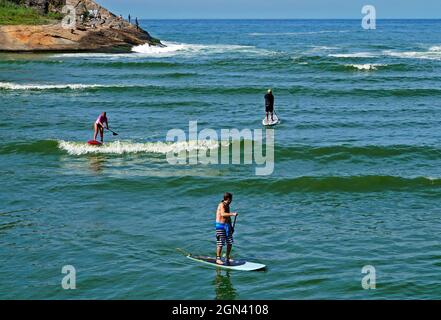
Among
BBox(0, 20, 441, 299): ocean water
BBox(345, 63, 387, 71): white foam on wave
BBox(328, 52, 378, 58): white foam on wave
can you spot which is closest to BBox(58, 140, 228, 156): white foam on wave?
BBox(0, 20, 441, 299): ocean water

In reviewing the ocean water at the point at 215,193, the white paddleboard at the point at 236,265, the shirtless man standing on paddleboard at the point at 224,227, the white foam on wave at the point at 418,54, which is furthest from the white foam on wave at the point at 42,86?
the white foam on wave at the point at 418,54

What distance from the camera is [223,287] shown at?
14375 millimetres

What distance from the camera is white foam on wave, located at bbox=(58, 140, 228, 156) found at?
2597 centimetres

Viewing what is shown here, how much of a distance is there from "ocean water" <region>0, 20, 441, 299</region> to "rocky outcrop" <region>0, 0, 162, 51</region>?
18674 millimetres

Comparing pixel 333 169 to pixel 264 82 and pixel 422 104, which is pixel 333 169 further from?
pixel 264 82

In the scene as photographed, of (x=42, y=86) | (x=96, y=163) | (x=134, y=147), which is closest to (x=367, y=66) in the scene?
(x=42, y=86)

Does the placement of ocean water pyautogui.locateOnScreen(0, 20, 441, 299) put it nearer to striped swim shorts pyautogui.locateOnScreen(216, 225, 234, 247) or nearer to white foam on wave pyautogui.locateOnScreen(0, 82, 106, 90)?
white foam on wave pyautogui.locateOnScreen(0, 82, 106, 90)

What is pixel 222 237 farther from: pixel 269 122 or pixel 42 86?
pixel 42 86

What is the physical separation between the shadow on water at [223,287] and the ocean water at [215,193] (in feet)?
0.13

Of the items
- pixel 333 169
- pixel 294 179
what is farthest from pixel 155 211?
pixel 333 169

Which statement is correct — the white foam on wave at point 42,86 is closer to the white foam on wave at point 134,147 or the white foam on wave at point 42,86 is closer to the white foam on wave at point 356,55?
→ the white foam on wave at point 134,147

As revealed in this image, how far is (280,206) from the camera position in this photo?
1998 centimetres

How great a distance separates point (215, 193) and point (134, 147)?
6.13 metres

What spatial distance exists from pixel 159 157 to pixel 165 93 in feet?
51.1
